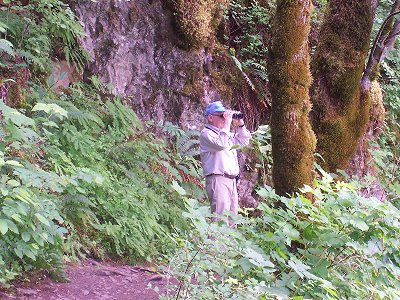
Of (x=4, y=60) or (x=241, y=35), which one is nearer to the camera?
(x=4, y=60)

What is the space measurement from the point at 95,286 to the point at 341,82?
3670mm

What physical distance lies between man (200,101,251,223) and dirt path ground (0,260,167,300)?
49.2 inches

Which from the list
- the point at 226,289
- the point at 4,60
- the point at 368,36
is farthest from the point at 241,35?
the point at 226,289

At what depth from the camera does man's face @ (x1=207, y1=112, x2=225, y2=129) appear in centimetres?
591

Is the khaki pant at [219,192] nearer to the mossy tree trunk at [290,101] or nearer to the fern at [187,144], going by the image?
the mossy tree trunk at [290,101]

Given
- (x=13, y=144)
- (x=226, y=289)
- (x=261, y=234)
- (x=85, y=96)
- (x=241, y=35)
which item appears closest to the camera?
(x=226, y=289)

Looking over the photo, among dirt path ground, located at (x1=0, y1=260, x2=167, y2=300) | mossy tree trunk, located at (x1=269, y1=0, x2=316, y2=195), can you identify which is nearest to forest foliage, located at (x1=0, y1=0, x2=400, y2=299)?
dirt path ground, located at (x1=0, y1=260, x2=167, y2=300)

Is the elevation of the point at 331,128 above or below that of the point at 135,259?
above

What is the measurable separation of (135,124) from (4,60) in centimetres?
229

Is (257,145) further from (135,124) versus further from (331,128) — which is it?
(135,124)

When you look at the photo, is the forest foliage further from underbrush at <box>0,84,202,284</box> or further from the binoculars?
the binoculars

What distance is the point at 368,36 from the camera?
598cm

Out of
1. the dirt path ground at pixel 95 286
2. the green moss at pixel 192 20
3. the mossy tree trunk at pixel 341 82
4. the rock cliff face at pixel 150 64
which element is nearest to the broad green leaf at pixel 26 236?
the dirt path ground at pixel 95 286

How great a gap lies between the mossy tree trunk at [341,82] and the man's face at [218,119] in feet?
3.65
